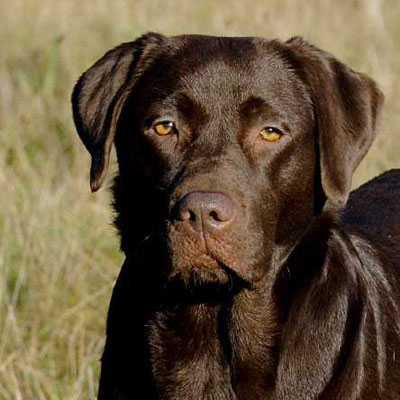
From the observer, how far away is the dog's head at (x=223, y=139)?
4.21m

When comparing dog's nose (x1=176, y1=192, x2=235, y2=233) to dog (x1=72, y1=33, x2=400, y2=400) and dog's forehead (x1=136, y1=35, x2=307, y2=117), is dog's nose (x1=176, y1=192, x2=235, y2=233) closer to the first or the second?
dog (x1=72, y1=33, x2=400, y2=400)

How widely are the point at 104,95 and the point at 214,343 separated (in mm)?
1022

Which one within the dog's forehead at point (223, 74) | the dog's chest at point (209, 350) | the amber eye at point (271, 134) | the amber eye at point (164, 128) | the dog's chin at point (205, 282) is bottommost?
the dog's chest at point (209, 350)

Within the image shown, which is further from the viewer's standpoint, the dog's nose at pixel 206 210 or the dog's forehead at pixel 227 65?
the dog's forehead at pixel 227 65

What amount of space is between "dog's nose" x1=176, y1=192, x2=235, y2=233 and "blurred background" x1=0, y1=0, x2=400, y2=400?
68.6 inches

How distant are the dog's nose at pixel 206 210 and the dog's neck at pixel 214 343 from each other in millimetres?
580

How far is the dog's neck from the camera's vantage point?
4.56 m

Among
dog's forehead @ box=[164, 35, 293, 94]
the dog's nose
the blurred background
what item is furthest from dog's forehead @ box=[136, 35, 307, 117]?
the blurred background

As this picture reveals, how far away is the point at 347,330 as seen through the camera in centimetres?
449

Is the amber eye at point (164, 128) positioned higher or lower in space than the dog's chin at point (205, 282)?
higher

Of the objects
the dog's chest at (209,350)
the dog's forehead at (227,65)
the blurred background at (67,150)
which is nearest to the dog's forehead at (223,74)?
the dog's forehead at (227,65)

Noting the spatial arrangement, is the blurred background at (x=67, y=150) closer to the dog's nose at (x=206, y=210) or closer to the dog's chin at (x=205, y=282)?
the dog's chin at (x=205, y=282)

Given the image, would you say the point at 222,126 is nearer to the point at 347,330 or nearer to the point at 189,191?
the point at 189,191

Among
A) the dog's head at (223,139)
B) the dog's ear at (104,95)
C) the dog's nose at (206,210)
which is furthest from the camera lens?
the dog's ear at (104,95)
